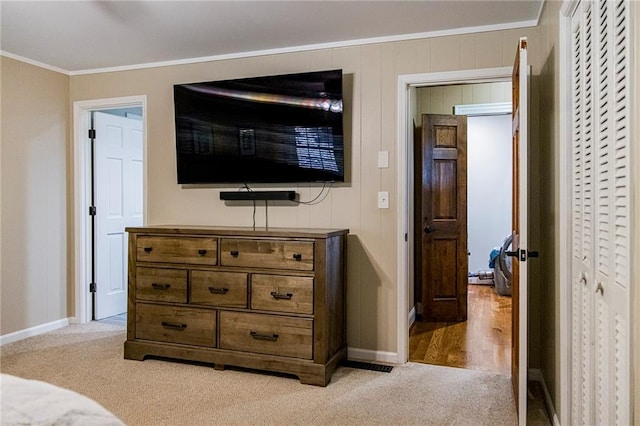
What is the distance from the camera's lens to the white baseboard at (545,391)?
2383 mm

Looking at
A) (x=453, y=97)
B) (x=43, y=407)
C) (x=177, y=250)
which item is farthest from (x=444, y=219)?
(x=43, y=407)

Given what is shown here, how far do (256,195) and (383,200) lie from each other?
0.92m

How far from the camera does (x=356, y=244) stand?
341 centimetres

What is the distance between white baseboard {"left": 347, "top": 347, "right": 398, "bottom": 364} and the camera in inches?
131

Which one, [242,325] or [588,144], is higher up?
[588,144]

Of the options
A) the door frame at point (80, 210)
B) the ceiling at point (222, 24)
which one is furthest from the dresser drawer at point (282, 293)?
the door frame at point (80, 210)

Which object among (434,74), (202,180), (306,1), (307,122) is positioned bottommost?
(202,180)

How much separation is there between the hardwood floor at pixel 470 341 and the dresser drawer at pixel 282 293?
3.39 feet

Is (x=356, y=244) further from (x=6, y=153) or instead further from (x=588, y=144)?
(x=6, y=153)

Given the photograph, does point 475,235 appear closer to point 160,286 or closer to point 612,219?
point 160,286

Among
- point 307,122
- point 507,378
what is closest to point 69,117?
point 307,122

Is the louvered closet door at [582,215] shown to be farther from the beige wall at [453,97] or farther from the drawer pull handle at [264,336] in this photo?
the beige wall at [453,97]

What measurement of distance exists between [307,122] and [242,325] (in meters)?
1.42

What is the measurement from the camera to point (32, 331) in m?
3.91
